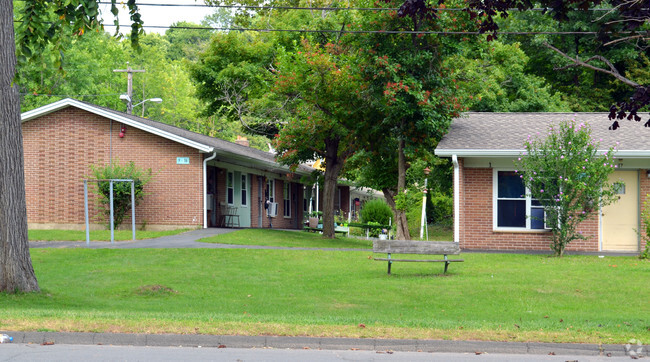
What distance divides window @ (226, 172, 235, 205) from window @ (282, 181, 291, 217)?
7.35 m

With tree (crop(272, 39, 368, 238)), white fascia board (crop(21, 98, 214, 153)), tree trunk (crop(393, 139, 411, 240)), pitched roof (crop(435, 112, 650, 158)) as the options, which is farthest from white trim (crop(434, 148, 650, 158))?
white fascia board (crop(21, 98, 214, 153))

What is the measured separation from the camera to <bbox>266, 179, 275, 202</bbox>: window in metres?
36.7

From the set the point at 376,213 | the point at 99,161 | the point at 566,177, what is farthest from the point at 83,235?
the point at 376,213

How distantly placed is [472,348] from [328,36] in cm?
2719

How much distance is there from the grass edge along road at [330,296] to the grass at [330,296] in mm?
22

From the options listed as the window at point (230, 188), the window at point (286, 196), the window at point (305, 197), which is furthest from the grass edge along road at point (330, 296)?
the window at point (305, 197)

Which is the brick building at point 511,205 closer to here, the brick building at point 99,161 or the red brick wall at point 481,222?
the red brick wall at point 481,222

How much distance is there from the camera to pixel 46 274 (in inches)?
640

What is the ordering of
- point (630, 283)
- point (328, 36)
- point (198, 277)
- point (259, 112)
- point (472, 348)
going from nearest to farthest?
point (472, 348) < point (630, 283) < point (198, 277) < point (259, 112) < point (328, 36)

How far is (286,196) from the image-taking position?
40094 millimetres

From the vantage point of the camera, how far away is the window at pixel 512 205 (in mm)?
21797

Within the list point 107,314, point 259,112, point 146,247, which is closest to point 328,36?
point 259,112

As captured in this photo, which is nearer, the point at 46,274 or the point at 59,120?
the point at 46,274

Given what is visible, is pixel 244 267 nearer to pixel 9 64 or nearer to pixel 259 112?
pixel 9 64
